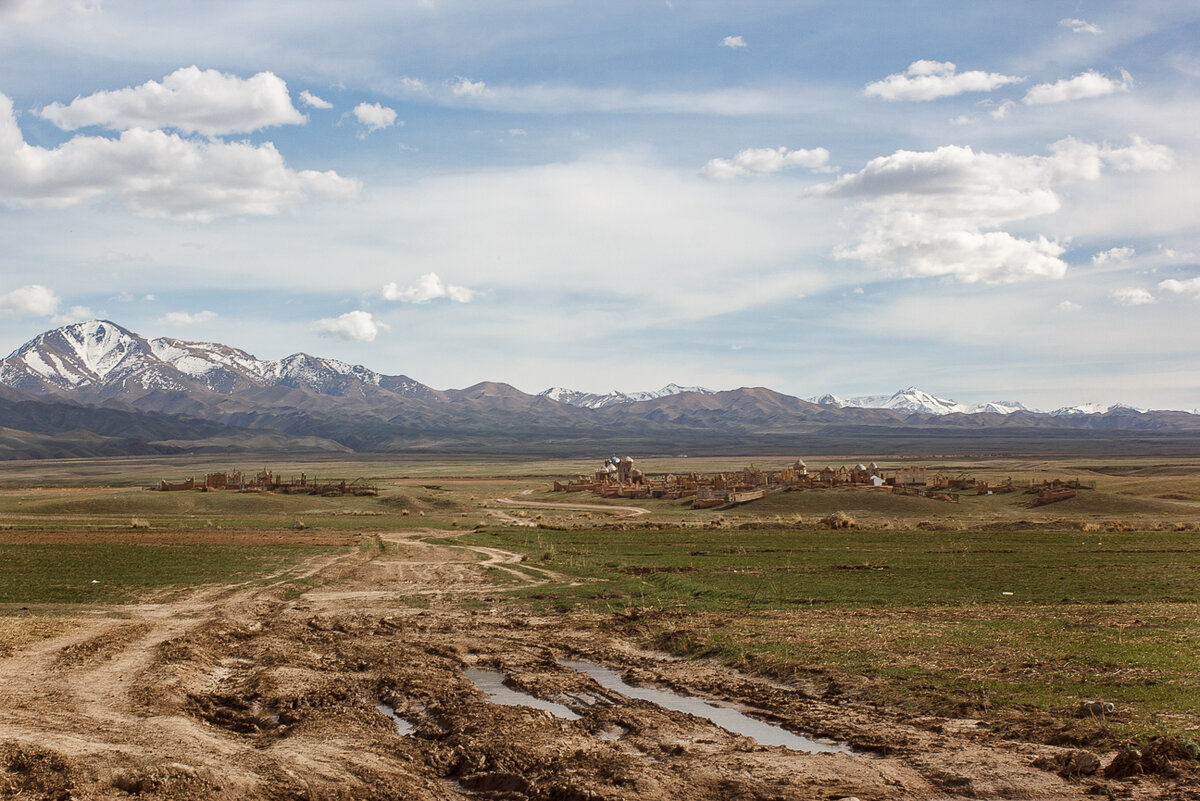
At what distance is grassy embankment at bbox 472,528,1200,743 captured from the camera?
15.6 meters

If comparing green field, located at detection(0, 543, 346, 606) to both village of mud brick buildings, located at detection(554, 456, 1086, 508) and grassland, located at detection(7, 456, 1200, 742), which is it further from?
village of mud brick buildings, located at detection(554, 456, 1086, 508)

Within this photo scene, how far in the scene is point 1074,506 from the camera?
7088 cm

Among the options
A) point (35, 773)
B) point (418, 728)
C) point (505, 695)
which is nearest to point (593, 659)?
point (505, 695)

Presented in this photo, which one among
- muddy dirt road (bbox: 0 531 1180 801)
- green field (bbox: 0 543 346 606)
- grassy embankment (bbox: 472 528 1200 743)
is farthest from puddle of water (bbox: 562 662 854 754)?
green field (bbox: 0 543 346 606)

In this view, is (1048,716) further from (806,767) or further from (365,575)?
(365,575)

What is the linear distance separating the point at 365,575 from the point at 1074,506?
57.4 m

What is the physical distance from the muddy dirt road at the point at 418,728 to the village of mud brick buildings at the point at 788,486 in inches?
2333

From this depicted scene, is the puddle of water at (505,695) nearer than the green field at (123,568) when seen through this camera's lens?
Yes

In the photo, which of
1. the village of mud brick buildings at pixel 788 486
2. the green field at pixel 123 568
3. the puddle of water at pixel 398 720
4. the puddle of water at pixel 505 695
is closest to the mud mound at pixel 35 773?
the puddle of water at pixel 398 720

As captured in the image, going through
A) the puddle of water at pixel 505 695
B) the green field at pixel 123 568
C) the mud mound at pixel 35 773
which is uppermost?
the mud mound at pixel 35 773

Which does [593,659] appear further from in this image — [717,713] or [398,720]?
[398,720]

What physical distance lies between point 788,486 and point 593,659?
64.9 metres

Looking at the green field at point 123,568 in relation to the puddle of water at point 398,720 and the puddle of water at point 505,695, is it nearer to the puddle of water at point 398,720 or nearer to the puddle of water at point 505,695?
the puddle of water at point 505,695

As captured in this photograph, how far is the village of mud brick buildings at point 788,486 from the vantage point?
78.2 meters
